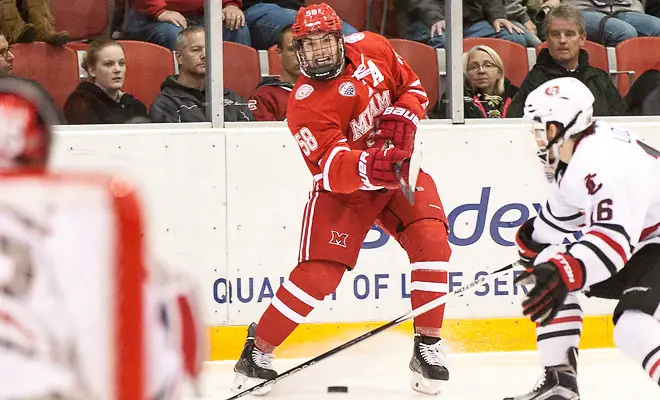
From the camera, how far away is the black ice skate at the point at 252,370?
3328 millimetres

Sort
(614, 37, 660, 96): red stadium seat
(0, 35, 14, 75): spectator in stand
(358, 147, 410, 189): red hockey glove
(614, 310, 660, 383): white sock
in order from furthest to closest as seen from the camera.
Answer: (614, 37, 660, 96): red stadium seat < (0, 35, 14, 75): spectator in stand < (358, 147, 410, 189): red hockey glove < (614, 310, 660, 383): white sock

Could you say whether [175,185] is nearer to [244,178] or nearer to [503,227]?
[244,178]

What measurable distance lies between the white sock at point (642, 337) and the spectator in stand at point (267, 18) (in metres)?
2.10

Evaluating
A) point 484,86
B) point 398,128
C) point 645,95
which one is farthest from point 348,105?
point 645,95

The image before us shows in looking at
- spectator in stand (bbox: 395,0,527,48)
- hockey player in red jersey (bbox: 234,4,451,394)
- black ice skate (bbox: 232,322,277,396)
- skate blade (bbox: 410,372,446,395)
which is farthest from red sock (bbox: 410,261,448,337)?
spectator in stand (bbox: 395,0,527,48)

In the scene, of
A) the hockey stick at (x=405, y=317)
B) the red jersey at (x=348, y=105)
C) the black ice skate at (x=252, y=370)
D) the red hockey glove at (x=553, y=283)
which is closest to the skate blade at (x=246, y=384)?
the black ice skate at (x=252, y=370)

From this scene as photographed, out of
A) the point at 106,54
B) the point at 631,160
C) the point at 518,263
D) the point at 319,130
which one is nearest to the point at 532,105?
the point at 631,160

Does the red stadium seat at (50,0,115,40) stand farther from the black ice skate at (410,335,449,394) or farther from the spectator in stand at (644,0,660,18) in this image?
the spectator in stand at (644,0,660,18)

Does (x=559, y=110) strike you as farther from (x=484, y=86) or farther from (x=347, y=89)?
(x=484, y=86)

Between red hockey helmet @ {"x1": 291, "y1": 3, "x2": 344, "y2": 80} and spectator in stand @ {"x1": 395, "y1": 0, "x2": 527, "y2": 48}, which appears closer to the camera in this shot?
red hockey helmet @ {"x1": 291, "y1": 3, "x2": 344, "y2": 80}

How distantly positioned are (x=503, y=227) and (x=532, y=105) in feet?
4.92

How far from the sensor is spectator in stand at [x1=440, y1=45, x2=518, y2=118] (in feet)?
13.4

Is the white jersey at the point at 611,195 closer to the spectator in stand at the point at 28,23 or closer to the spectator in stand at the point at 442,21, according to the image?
the spectator in stand at the point at 442,21

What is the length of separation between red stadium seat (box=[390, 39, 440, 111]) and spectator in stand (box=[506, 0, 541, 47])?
515 mm
